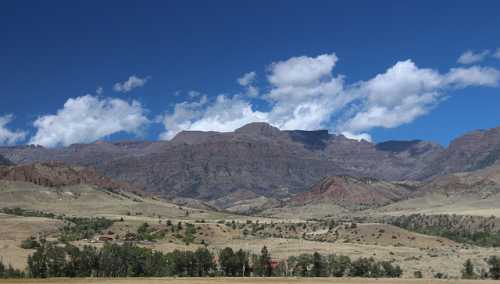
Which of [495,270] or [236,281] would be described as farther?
[495,270]

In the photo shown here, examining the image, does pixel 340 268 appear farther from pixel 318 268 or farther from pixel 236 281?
pixel 236 281

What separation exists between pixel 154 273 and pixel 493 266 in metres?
46.9

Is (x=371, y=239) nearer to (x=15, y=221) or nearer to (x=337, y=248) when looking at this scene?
(x=337, y=248)

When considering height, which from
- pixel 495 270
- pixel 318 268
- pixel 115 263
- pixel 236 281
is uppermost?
pixel 115 263

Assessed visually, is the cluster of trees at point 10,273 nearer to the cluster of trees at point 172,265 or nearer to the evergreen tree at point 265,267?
the cluster of trees at point 172,265

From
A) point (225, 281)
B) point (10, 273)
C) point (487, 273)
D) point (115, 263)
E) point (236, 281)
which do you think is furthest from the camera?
point (487, 273)

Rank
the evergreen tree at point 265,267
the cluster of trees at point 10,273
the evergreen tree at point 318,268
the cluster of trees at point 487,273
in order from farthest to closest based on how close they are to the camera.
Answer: the evergreen tree at point 265,267 < the evergreen tree at point 318,268 < the cluster of trees at point 487,273 < the cluster of trees at point 10,273

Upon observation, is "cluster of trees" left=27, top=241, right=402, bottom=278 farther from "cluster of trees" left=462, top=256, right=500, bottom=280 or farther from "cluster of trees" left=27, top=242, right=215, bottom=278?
"cluster of trees" left=462, top=256, right=500, bottom=280

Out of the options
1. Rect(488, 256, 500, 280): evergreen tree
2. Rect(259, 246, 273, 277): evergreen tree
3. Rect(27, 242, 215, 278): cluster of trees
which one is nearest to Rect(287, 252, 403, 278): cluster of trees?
Rect(259, 246, 273, 277): evergreen tree

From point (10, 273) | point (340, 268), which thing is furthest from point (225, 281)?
point (10, 273)

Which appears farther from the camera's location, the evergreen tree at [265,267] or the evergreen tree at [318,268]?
the evergreen tree at [265,267]

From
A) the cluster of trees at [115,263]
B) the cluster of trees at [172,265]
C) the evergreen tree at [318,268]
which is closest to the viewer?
the cluster of trees at [115,263]

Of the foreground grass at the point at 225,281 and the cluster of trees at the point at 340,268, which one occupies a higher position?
the cluster of trees at the point at 340,268

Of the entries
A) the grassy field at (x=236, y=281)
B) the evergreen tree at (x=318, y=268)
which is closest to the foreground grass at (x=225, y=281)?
the grassy field at (x=236, y=281)
